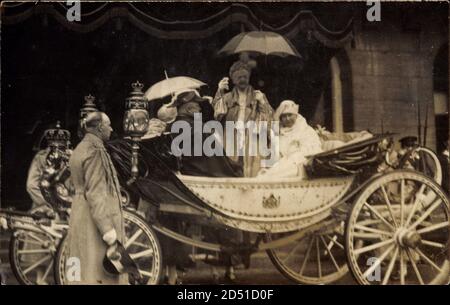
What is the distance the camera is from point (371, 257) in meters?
6.00

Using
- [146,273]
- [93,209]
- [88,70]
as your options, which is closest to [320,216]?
[146,273]

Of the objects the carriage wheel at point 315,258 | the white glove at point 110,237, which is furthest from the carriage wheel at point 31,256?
the carriage wheel at point 315,258

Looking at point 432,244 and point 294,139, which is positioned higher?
point 294,139

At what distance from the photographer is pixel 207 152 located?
19.5 ft

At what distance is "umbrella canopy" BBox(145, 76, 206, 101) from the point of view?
A: 5.94 m

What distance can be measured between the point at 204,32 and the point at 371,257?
7.63ft

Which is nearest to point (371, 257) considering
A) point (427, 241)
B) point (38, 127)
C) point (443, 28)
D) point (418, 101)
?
point (427, 241)

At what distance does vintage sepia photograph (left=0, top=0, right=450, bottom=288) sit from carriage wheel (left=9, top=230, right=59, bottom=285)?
1 centimetres

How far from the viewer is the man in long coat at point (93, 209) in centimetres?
589

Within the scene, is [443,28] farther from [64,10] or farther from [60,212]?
[60,212]

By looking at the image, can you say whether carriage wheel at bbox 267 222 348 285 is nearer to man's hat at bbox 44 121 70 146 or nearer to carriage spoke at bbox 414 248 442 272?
carriage spoke at bbox 414 248 442 272

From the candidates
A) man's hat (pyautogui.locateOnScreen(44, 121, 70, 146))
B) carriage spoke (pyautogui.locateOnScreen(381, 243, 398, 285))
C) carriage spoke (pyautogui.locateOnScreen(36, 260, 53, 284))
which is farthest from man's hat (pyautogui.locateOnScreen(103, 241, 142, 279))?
carriage spoke (pyautogui.locateOnScreen(381, 243, 398, 285))

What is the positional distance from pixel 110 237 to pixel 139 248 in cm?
25

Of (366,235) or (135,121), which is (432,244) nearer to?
(366,235)
